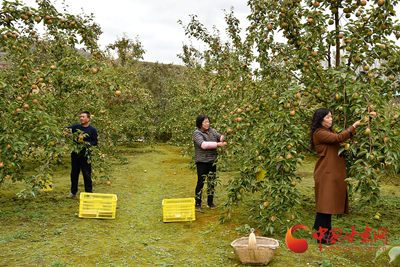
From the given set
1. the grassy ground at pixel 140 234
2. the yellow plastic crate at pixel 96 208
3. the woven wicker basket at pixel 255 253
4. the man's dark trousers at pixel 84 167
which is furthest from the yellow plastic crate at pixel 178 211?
the man's dark trousers at pixel 84 167

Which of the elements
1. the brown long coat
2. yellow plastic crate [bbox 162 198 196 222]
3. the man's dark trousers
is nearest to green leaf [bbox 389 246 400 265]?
the brown long coat

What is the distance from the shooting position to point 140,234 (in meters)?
4.23

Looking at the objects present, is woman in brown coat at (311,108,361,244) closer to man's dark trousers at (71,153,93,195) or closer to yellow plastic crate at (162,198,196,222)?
yellow plastic crate at (162,198,196,222)

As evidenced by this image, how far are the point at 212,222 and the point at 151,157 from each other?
8.30 meters

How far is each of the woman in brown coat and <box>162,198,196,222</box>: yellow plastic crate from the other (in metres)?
1.97

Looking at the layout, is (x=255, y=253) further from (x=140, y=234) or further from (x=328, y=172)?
(x=140, y=234)

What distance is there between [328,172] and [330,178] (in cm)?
7

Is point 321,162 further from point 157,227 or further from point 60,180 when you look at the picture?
point 60,180

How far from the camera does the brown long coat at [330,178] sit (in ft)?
11.5

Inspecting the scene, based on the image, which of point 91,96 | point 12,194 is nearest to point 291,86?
point 91,96

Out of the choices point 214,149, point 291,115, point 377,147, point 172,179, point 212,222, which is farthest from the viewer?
point 172,179

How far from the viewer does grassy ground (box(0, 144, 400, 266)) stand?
131 inches

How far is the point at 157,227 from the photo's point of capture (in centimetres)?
452

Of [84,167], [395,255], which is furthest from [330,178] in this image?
[84,167]
